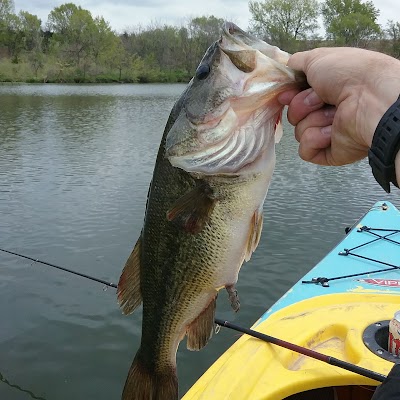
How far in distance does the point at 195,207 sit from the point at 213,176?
13 cm

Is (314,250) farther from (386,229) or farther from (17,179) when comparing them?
(17,179)

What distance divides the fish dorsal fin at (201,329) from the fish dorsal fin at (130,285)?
0.26 m

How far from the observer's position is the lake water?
5504mm

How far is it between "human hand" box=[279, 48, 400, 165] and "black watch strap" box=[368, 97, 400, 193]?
4cm

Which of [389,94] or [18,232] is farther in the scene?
[18,232]

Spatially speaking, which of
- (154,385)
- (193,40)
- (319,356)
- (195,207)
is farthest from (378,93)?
(193,40)

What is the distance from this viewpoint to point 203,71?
1.74 metres

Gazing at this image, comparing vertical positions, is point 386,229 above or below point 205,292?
below

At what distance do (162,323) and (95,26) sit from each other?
77.5 metres

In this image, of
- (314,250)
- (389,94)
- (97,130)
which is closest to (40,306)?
(314,250)

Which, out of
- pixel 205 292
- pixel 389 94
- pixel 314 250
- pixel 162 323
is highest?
pixel 389 94

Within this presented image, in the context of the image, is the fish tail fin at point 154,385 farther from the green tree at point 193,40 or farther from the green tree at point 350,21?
the green tree at point 193,40

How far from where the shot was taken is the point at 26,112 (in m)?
27.8

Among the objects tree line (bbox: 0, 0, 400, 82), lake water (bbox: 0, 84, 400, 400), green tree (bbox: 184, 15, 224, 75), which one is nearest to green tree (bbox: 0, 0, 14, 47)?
tree line (bbox: 0, 0, 400, 82)
